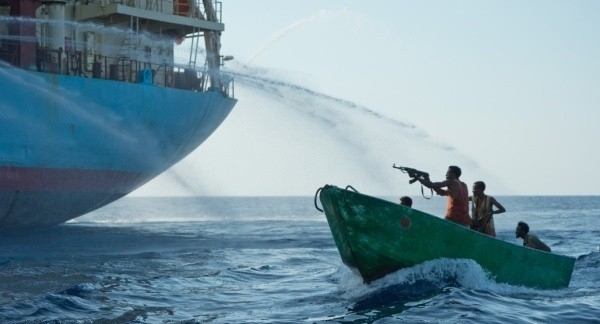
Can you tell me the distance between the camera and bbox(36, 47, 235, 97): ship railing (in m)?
26.7

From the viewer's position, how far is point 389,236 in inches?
566

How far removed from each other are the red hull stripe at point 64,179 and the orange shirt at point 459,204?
1491cm

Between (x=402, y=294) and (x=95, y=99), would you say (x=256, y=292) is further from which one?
(x=95, y=99)

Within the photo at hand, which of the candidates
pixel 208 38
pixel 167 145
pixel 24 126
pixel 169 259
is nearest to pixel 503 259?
pixel 169 259

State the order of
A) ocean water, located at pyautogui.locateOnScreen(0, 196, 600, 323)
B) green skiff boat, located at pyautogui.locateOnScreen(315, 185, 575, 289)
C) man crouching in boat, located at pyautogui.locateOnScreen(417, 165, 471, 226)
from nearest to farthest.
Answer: ocean water, located at pyautogui.locateOnScreen(0, 196, 600, 323) → green skiff boat, located at pyautogui.locateOnScreen(315, 185, 575, 289) → man crouching in boat, located at pyautogui.locateOnScreen(417, 165, 471, 226)

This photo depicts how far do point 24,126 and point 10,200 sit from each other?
2203 millimetres

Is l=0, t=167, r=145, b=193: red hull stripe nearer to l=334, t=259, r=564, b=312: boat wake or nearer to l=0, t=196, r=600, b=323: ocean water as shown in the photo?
l=0, t=196, r=600, b=323: ocean water

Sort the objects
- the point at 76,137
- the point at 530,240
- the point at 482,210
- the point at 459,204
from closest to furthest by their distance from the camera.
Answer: the point at 459,204, the point at 482,210, the point at 530,240, the point at 76,137

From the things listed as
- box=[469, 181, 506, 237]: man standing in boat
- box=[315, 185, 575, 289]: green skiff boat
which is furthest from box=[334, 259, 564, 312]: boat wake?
box=[469, 181, 506, 237]: man standing in boat

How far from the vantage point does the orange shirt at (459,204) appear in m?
15.1

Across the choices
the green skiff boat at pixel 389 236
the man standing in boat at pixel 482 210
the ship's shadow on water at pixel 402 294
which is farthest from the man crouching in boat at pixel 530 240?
the ship's shadow on water at pixel 402 294

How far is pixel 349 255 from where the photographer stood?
48.5 feet

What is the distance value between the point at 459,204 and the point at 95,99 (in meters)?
15.1

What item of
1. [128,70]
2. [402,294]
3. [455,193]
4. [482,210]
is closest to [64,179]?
[128,70]
